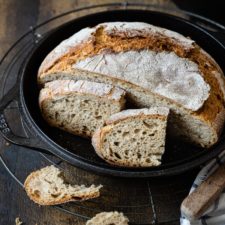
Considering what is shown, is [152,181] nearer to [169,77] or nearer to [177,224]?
[177,224]

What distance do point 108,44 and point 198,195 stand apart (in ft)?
2.57

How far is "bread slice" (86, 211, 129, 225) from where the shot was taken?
2098 millimetres

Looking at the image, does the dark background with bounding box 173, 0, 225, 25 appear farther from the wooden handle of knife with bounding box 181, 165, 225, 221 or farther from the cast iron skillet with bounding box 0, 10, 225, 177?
the wooden handle of knife with bounding box 181, 165, 225, 221

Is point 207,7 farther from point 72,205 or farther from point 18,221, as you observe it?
point 18,221

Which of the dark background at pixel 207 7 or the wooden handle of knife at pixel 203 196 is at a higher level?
the dark background at pixel 207 7

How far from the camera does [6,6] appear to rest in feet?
10.3

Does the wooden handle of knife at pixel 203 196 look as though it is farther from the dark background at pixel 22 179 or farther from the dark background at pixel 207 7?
the dark background at pixel 207 7

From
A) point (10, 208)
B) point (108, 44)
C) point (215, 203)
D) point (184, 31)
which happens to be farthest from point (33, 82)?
point (215, 203)

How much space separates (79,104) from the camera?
7.20 ft

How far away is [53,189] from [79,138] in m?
0.29

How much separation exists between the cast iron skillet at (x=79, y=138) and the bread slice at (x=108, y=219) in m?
0.23

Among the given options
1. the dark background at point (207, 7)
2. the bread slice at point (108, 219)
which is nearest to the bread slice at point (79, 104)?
the bread slice at point (108, 219)

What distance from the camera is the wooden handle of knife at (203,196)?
77.0 inches

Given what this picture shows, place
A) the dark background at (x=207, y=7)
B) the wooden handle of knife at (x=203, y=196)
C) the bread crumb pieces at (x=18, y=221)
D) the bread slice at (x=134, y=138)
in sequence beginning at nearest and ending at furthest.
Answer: the wooden handle of knife at (x=203, y=196) → the bread slice at (x=134, y=138) → the bread crumb pieces at (x=18, y=221) → the dark background at (x=207, y=7)
